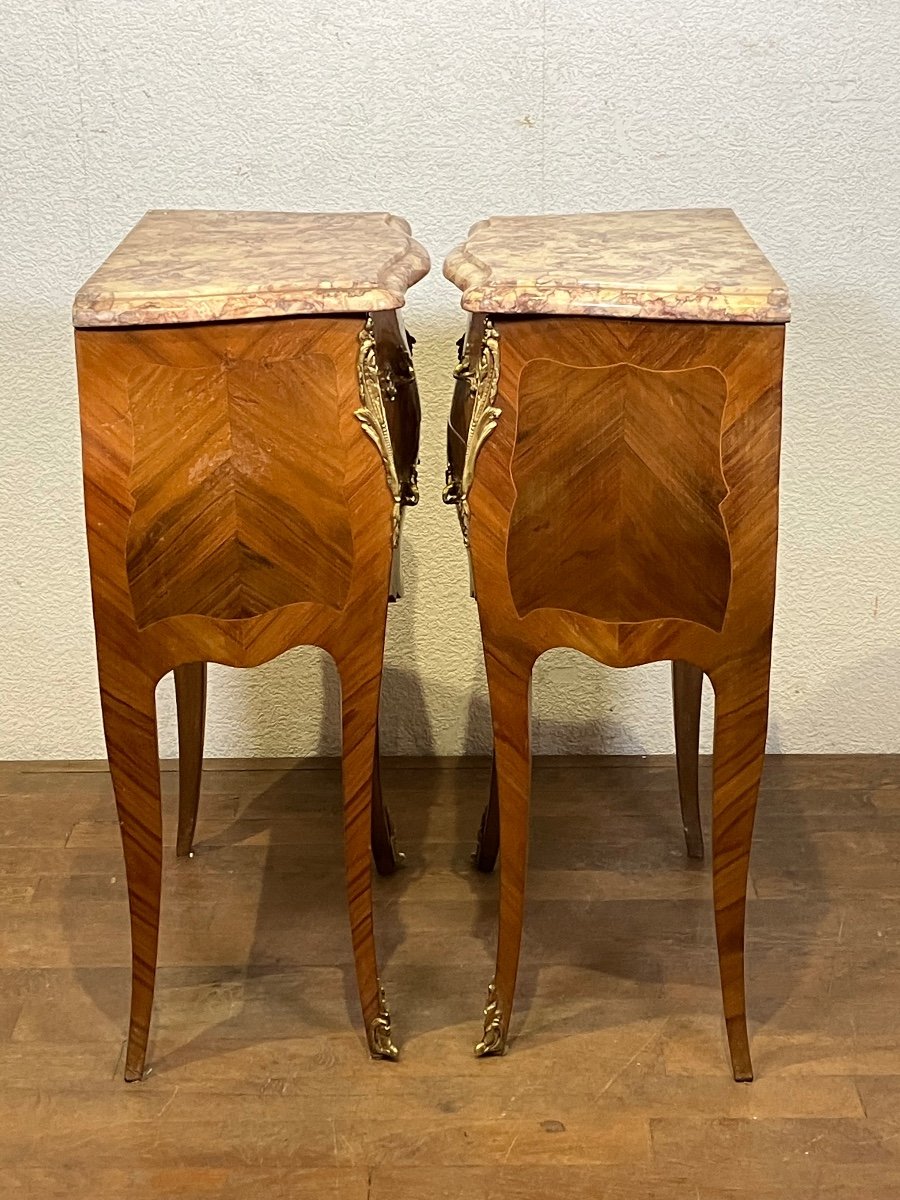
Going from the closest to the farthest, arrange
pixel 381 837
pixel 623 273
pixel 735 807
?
pixel 623 273
pixel 735 807
pixel 381 837

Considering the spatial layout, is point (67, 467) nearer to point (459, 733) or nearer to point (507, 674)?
point (459, 733)

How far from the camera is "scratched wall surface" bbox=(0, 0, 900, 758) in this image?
6.64 feet

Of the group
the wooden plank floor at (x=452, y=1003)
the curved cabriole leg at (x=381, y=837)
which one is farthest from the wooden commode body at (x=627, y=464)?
the curved cabriole leg at (x=381, y=837)

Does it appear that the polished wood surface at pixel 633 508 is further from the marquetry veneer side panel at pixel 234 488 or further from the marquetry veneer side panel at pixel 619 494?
the marquetry veneer side panel at pixel 234 488

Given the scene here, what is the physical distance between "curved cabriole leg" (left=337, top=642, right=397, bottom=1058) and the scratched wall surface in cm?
67

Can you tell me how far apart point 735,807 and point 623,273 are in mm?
578

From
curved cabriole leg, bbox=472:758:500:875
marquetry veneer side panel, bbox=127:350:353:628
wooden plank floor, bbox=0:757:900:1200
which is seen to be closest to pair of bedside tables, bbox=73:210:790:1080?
marquetry veneer side panel, bbox=127:350:353:628

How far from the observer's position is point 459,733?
2373 mm

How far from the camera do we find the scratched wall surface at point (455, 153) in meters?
2.02

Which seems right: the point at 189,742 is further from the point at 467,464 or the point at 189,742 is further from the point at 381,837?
the point at 467,464

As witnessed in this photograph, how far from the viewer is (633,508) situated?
150 centimetres

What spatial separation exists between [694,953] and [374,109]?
46.8 inches

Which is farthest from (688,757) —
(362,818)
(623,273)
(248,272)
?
(248,272)

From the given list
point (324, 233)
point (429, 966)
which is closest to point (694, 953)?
point (429, 966)
